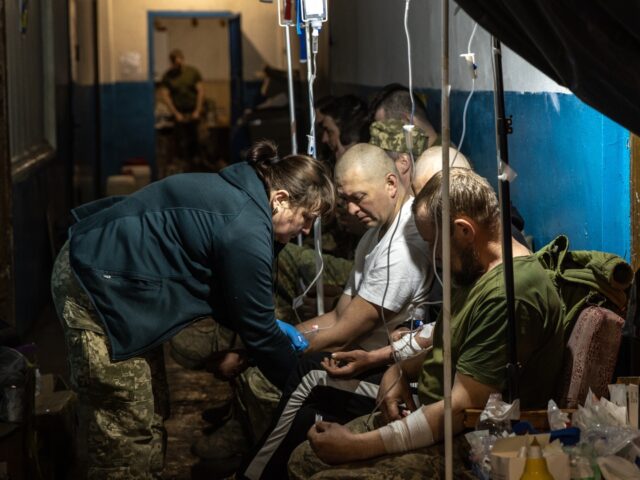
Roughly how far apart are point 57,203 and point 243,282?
6440mm

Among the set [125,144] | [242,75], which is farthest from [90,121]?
[242,75]

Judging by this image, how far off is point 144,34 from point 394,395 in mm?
11802

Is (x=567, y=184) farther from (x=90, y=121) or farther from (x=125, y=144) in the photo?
(x=125, y=144)

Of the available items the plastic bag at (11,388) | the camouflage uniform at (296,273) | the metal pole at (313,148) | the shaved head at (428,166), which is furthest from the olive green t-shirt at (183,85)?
the plastic bag at (11,388)

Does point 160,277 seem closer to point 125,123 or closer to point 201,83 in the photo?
point 125,123

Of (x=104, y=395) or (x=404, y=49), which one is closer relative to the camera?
(x=104, y=395)

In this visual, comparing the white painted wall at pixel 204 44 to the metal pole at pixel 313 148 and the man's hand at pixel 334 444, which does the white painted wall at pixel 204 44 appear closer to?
the metal pole at pixel 313 148

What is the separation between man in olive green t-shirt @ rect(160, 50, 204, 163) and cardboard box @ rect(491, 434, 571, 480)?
13384 millimetres

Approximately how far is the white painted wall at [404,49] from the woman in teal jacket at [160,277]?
3.78 ft

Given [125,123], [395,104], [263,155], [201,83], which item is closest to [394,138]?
[395,104]

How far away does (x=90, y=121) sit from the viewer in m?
13.4

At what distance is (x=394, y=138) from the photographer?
4.83m

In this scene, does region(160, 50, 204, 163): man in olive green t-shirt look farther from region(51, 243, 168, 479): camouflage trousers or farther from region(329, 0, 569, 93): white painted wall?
region(51, 243, 168, 479): camouflage trousers

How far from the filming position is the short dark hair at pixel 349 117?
19.7 ft
